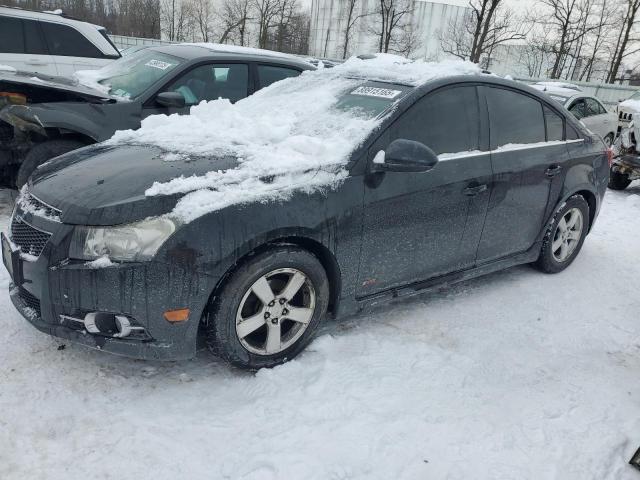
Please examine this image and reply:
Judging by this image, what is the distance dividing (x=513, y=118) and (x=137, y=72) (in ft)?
12.7

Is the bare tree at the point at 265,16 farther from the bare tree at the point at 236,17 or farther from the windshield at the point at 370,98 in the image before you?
the windshield at the point at 370,98

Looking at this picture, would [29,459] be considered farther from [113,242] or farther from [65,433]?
[113,242]

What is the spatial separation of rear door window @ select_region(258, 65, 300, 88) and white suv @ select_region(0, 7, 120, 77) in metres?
3.29

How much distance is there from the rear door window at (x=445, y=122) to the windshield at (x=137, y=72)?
302cm

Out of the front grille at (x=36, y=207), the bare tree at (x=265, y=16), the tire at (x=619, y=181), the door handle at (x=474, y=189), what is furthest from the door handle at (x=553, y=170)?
the bare tree at (x=265, y=16)

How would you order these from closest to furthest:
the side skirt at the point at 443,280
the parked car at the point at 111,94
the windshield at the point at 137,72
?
the side skirt at the point at 443,280
the parked car at the point at 111,94
the windshield at the point at 137,72

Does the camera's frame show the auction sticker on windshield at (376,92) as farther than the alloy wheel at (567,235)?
No

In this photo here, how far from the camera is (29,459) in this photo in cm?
224

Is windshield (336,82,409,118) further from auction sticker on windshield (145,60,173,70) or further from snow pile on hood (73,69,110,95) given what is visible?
snow pile on hood (73,69,110,95)

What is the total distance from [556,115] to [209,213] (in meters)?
3.29

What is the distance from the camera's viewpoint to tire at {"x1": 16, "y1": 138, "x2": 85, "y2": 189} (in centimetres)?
486

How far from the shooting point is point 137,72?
18.5ft

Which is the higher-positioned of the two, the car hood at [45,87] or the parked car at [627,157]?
the car hood at [45,87]

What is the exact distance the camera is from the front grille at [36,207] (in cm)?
270
